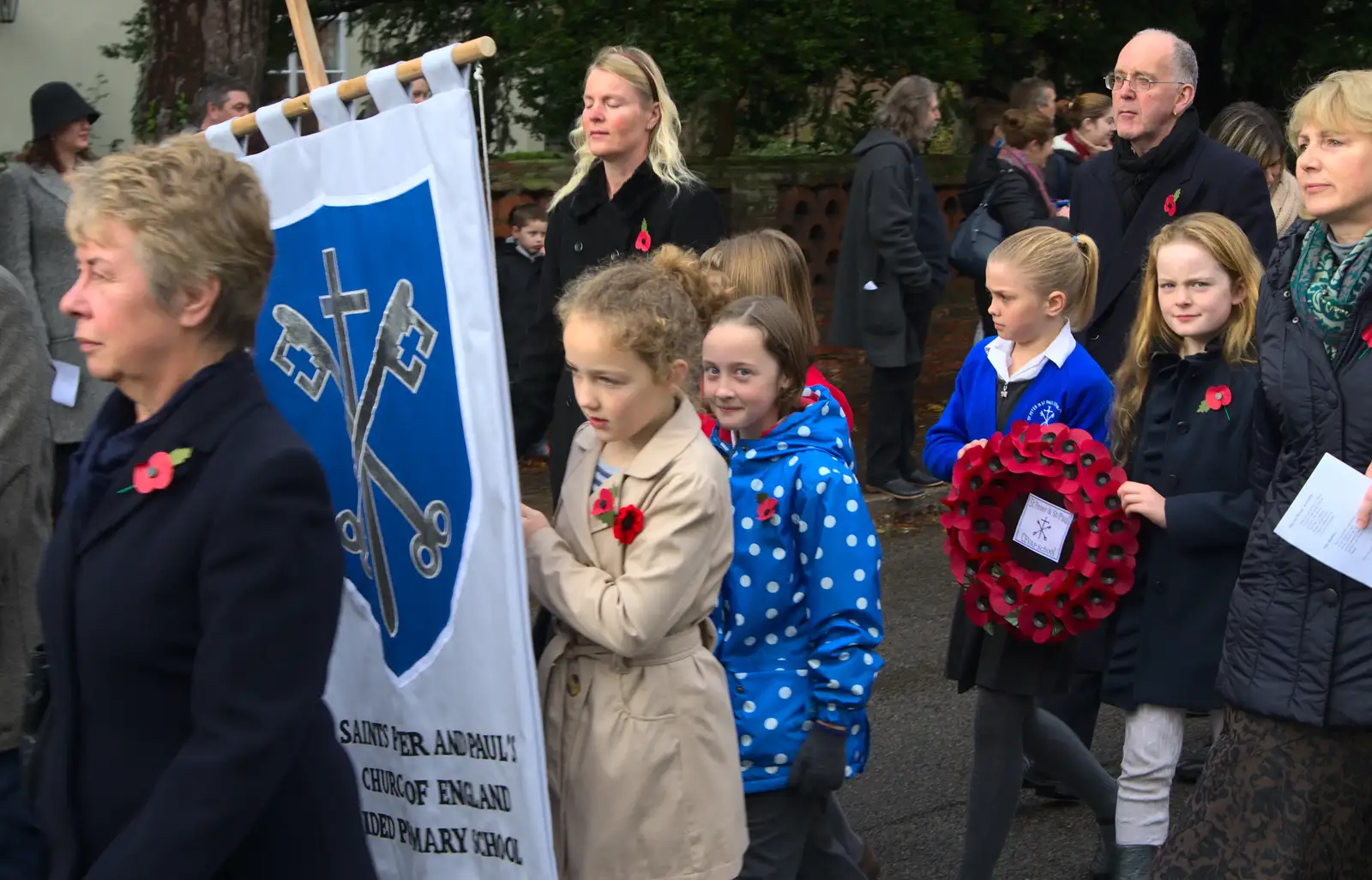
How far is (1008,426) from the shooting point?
14.7 ft

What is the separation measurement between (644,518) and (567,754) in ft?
1.46

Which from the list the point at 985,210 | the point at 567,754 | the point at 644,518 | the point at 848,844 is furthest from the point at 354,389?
the point at 985,210

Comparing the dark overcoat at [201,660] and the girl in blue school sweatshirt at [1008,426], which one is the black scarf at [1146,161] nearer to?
the girl in blue school sweatshirt at [1008,426]

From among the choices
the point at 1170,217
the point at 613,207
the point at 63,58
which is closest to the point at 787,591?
the point at 613,207

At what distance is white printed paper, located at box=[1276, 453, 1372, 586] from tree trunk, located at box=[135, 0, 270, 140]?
22.4 feet

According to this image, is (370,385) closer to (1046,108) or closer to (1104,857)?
(1104,857)

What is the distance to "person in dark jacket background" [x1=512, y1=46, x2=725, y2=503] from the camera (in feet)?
16.3

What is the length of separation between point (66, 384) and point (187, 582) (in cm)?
422

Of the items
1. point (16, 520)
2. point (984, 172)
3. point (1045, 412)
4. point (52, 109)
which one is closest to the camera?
point (16, 520)

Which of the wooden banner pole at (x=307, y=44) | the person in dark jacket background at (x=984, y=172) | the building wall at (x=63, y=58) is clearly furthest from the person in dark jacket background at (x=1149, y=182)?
the building wall at (x=63, y=58)

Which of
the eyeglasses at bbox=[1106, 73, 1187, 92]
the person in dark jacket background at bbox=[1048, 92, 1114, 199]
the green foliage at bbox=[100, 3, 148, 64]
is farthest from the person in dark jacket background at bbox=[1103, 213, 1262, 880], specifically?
the green foliage at bbox=[100, 3, 148, 64]

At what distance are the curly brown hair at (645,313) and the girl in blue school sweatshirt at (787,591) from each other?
Result: 39 centimetres

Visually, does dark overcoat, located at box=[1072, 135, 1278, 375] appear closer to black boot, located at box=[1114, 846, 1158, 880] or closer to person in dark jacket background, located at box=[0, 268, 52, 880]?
black boot, located at box=[1114, 846, 1158, 880]

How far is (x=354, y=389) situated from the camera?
2.82 m
